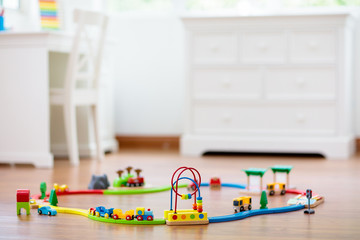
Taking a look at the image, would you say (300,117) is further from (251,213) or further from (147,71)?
(251,213)

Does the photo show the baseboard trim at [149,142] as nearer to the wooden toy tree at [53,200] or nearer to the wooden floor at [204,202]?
the wooden floor at [204,202]

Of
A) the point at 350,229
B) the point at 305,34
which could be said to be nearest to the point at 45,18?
the point at 305,34

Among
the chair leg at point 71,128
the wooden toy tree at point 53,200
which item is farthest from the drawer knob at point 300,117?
the wooden toy tree at point 53,200

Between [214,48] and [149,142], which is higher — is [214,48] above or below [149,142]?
above

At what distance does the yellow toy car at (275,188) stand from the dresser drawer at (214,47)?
68.6 inches

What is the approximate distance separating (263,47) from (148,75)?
1.11 meters

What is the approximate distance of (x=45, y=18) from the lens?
172 inches

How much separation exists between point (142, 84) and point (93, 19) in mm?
1155

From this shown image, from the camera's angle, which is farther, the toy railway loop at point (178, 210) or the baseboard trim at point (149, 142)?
the baseboard trim at point (149, 142)

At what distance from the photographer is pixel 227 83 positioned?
4121 mm

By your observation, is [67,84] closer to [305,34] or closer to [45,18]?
[45,18]

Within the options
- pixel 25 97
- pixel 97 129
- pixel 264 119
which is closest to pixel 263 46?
pixel 264 119

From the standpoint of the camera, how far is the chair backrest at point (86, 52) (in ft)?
11.9

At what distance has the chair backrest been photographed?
362 centimetres
